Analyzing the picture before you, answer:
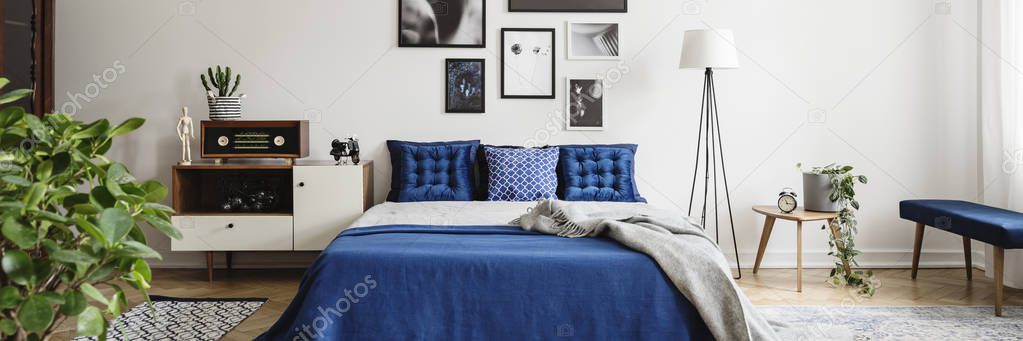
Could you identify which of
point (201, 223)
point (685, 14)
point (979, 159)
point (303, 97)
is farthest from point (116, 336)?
point (979, 159)

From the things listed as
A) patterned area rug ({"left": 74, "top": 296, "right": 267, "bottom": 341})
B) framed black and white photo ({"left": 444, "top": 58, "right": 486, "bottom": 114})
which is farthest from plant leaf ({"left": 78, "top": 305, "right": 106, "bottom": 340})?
framed black and white photo ({"left": 444, "top": 58, "right": 486, "bottom": 114})

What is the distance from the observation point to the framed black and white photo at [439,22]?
14.1 feet

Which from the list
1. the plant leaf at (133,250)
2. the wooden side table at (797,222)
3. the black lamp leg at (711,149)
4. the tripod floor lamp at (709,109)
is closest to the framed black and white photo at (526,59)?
the tripod floor lamp at (709,109)

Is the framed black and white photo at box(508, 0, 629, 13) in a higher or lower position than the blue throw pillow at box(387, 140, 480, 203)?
higher

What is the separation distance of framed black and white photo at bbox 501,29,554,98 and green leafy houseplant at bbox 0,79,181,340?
3492mm

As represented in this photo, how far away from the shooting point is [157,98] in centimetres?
430

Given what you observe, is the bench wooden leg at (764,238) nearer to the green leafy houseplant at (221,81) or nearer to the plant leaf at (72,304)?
the green leafy houseplant at (221,81)

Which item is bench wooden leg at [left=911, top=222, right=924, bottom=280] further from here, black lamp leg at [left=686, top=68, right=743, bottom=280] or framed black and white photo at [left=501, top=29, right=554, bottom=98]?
framed black and white photo at [left=501, top=29, right=554, bottom=98]

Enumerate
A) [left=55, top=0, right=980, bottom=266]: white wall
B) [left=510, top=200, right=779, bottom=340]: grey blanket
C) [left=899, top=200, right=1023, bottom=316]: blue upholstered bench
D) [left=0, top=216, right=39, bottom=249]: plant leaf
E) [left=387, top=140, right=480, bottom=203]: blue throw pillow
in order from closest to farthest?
[left=0, top=216, right=39, bottom=249]: plant leaf
[left=510, top=200, right=779, bottom=340]: grey blanket
[left=899, top=200, right=1023, bottom=316]: blue upholstered bench
[left=387, top=140, right=480, bottom=203]: blue throw pillow
[left=55, top=0, right=980, bottom=266]: white wall

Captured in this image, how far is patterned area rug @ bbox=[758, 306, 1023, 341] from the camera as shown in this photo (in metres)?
2.92

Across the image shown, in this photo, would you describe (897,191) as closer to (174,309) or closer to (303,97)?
(303,97)

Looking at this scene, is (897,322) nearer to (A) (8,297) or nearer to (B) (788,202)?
(B) (788,202)

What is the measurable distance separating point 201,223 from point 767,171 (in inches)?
137

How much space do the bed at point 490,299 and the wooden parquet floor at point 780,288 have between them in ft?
2.94
